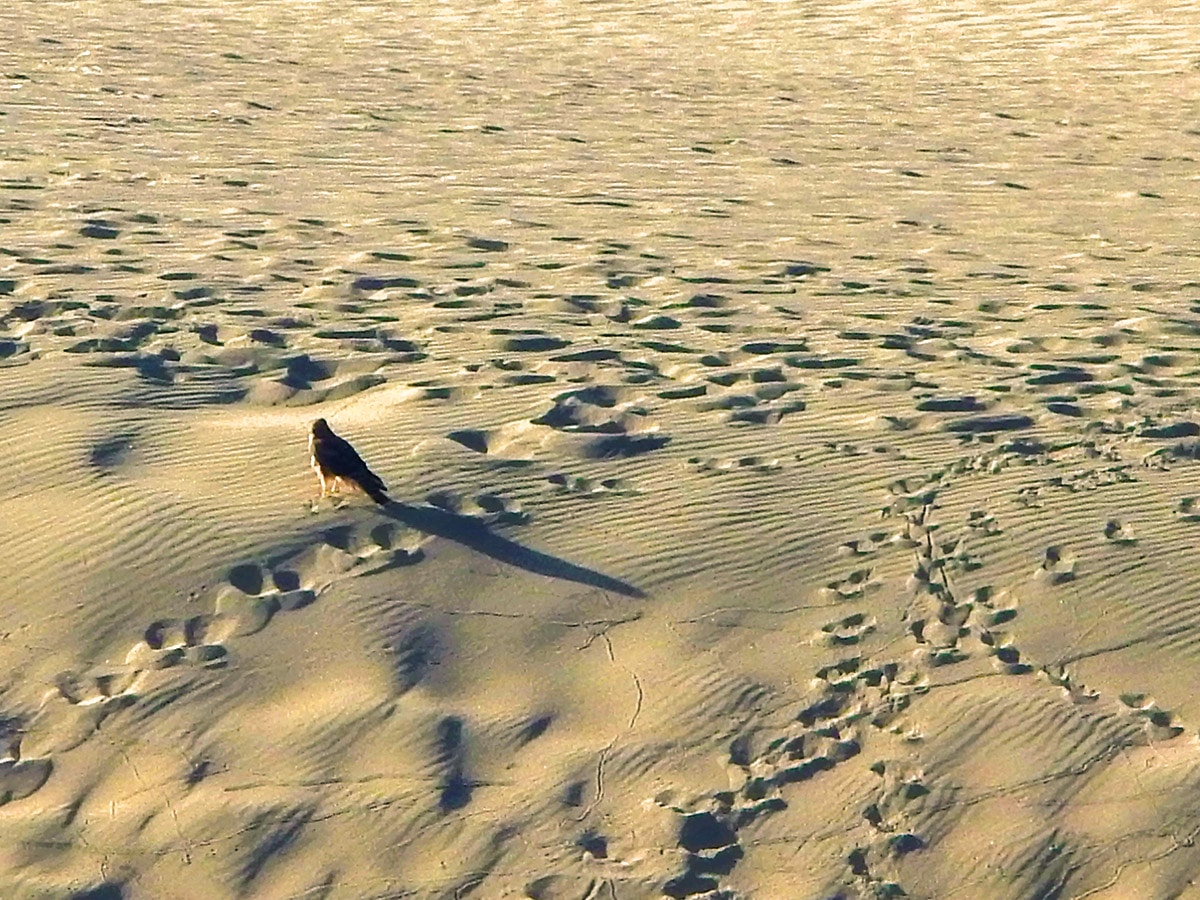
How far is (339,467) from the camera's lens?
5.98 m

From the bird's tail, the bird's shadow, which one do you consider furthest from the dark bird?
the bird's shadow

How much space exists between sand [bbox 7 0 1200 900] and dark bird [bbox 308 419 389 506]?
0.30 feet

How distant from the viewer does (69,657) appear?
17.9 feet

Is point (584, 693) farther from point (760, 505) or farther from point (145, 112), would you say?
point (145, 112)

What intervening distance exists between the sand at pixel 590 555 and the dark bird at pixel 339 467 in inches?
3.6

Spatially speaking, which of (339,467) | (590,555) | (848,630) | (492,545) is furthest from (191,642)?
(848,630)

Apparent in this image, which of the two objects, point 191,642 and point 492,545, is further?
point 492,545

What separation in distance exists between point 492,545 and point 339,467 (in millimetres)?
557

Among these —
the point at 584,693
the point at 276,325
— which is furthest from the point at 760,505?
the point at 276,325

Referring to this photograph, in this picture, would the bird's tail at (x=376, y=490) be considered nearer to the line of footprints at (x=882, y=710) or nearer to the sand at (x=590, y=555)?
the sand at (x=590, y=555)

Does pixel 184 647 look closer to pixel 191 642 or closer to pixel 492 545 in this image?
pixel 191 642

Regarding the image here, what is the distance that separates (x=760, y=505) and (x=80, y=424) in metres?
2.50

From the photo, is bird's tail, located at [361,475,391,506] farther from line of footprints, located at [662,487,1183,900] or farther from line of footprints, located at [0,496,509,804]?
line of footprints, located at [662,487,1183,900]

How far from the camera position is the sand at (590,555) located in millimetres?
4852
